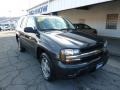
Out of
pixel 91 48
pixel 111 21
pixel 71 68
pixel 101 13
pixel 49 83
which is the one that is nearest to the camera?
pixel 71 68

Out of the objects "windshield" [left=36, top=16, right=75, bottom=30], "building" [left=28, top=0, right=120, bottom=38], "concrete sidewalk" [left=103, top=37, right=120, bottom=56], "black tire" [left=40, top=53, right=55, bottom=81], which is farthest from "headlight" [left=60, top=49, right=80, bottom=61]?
"building" [left=28, top=0, right=120, bottom=38]

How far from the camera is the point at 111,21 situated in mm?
13727

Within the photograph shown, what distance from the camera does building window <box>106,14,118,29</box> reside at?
13344mm

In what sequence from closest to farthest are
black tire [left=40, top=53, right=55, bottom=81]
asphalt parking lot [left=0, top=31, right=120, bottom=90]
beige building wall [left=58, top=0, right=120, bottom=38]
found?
black tire [left=40, top=53, right=55, bottom=81] → asphalt parking lot [left=0, top=31, right=120, bottom=90] → beige building wall [left=58, top=0, right=120, bottom=38]

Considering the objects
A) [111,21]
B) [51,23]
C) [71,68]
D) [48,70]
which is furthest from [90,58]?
[111,21]

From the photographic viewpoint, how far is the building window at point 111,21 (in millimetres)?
13344

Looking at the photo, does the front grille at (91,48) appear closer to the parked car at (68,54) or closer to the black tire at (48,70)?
the parked car at (68,54)

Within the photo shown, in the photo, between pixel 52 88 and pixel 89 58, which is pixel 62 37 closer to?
pixel 89 58

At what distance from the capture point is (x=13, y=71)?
4.55 metres

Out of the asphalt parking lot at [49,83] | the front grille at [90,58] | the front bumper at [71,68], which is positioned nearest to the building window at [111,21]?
the asphalt parking lot at [49,83]

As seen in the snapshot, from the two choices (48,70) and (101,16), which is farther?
(101,16)

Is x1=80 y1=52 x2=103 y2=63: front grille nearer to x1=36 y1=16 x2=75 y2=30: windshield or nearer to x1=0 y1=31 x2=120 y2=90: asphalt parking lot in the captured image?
x1=0 y1=31 x2=120 y2=90: asphalt parking lot

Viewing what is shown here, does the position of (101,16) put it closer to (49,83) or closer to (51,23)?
(51,23)

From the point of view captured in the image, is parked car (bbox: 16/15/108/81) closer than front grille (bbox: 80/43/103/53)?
Yes
